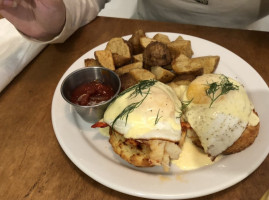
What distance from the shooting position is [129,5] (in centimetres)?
422

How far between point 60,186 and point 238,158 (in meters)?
0.92

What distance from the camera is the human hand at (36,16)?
1972mm

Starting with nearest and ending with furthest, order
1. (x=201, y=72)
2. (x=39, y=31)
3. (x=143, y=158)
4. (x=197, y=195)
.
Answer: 1. (x=197, y=195)
2. (x=143, y=158)
3. (x=201, y=72)
4. (x=39, y=31)

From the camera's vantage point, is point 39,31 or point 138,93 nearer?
point 138,93

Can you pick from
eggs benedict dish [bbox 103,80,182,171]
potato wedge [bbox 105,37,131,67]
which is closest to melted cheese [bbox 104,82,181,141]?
eggs benedict dish [bbox 103,80,182,171]

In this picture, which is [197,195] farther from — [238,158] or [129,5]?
[129,5]

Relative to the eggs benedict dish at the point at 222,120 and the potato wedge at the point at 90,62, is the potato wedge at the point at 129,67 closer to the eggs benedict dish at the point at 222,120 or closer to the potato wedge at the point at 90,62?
the potato wedge at the point at 90,62

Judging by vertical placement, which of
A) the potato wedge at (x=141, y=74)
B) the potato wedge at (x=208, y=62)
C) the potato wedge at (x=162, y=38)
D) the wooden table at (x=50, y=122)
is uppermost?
the potato wedge at (x=162, y=38)

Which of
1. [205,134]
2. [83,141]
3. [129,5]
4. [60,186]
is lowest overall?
[129,5]

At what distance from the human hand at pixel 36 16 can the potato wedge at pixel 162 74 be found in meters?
0.87

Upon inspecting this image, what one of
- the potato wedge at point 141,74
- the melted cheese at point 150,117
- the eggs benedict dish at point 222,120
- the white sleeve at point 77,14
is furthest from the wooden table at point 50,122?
the potato wedge at point 141,74

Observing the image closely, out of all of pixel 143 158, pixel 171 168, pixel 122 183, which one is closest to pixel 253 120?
pixel 171 168

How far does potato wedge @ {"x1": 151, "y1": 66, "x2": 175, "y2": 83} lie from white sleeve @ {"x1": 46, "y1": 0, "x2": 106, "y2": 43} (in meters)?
0.85

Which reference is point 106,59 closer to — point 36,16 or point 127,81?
point 127,81
